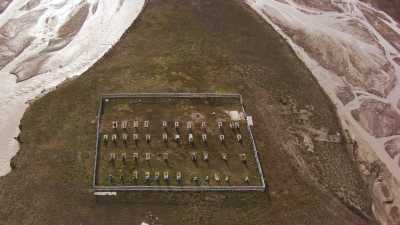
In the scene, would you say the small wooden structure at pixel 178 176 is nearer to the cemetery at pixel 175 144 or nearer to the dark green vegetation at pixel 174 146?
the cemetery at pixel 175 144

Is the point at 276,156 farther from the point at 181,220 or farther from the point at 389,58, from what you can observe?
the point at 389,58

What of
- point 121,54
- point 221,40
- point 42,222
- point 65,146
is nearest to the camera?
point 42,222

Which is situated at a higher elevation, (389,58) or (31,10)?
(31,10)

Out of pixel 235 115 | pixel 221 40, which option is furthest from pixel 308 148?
pixel 221 40

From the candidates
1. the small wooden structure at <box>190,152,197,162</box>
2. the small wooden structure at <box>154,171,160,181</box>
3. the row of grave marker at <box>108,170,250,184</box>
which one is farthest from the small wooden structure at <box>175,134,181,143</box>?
the small wooden structure at <box>154,171,160,181</box>

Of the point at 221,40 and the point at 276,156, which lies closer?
the point at 276,156

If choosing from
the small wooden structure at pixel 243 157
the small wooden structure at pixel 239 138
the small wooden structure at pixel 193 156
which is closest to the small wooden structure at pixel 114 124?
the small wooden structure at pixel 193 156

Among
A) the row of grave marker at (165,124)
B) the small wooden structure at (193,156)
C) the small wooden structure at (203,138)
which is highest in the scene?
the row of grave marker at (165,124)
